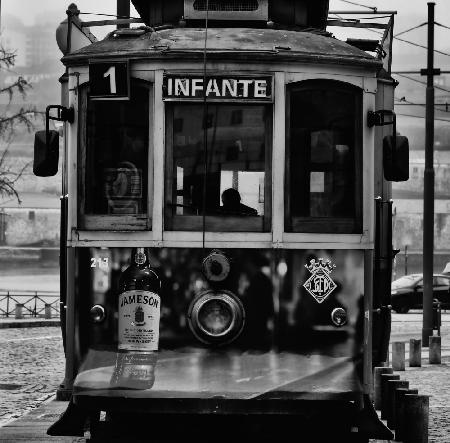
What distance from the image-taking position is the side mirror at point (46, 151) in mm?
8625

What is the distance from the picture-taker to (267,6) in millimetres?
9234

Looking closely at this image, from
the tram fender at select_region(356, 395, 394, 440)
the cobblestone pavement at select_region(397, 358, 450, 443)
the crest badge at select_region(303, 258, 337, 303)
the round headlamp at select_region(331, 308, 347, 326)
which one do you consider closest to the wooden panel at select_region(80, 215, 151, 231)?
the crest badge at select_region(303, 258, 337, 303)

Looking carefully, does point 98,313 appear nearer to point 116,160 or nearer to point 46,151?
point 116,160

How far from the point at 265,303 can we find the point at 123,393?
113 cm

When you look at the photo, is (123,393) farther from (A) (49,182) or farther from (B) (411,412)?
(A) (49,182)

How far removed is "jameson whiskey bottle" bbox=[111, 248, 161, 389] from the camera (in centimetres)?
808

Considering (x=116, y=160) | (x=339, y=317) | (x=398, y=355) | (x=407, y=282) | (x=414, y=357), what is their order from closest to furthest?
(x=339, y=317)
(x=116, y=160)
(x=398, y=355)
(x=414, y=357)
(x=407, y=282)

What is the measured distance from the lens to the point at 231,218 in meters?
8.38

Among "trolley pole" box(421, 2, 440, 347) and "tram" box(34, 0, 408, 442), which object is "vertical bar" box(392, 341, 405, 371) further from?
"tram" box(34, 0, 408, 442)

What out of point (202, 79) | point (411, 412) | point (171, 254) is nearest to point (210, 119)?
point (202, 79)

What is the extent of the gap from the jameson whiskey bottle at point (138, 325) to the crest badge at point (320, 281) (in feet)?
3.40

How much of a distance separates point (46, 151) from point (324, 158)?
1970mm

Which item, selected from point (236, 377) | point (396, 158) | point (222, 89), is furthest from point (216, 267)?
point (396, 158)

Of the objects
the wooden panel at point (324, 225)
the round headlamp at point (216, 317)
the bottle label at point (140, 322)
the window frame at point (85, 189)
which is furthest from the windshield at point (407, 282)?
the bottle label at point (140, 322)
